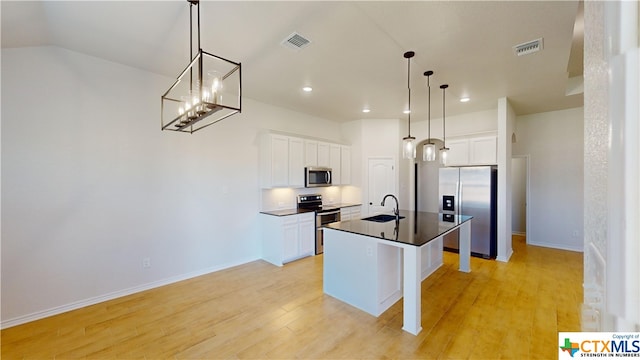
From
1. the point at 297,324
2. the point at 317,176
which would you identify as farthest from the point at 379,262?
the point at 317,176

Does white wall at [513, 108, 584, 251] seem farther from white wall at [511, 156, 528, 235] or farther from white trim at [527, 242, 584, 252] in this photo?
white wall at [511, 156, 528, 235]

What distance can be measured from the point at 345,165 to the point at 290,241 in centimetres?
236

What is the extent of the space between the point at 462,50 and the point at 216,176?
369 centimetres

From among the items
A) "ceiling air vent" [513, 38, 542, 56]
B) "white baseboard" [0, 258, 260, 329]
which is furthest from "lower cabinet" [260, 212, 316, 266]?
"ceiling air vent" [513, 38, 542, 56]

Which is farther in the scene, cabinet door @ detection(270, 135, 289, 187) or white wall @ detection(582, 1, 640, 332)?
cabinet door @ detection(270, 135, 289, 187)

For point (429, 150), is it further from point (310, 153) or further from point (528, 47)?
point (310, 153)

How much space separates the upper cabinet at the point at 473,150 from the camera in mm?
4688

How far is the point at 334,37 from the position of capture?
2.61 metres

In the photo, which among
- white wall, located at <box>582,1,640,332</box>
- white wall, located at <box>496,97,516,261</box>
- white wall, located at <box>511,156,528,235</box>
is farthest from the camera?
white wall, located at <box>511,156,528,235</box>

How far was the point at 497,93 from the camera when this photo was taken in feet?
13.8

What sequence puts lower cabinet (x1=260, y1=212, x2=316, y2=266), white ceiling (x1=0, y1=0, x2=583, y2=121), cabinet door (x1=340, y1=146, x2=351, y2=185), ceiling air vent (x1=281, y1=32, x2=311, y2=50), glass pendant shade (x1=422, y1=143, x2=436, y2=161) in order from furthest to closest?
cabinet door (x1=340, y1=146, x2=351, y2=185) < lower cabinet (x1=260, y1=212, x2=316, y2=266) < glass pendant shade (x1=422, y1=143, x2=436, y2=161) < ceiling air vent (x1=281, y1=32, x2=311, y2=50) < white ceiling (x1=0, y1=0, x2=583, y2=121)

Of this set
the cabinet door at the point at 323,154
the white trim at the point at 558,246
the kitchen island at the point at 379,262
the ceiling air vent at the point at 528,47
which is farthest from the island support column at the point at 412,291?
the white trim at the point at 558,246

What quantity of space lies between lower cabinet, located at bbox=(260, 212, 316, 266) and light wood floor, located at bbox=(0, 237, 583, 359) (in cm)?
69

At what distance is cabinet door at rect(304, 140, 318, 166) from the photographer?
5137 millimetres
